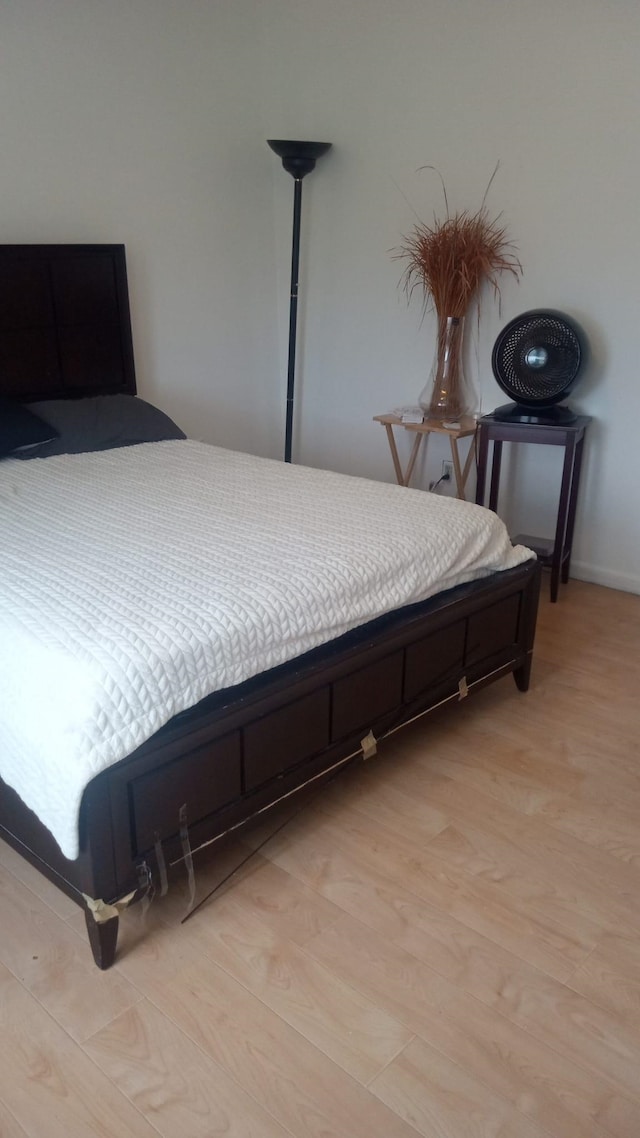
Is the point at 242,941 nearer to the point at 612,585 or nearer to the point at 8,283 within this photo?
the point at 612,585

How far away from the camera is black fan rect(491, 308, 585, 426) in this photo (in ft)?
10.2

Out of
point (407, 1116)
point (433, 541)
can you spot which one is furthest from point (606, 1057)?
point (433, 541)

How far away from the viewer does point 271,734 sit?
1773mm

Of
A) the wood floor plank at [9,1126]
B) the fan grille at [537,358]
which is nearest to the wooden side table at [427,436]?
the fan grille at [537,358]

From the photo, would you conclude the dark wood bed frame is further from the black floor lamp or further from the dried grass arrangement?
the black floor lamp

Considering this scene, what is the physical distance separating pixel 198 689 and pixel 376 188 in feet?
9.55

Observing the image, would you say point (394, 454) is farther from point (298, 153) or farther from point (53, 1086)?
point (53, 1086)

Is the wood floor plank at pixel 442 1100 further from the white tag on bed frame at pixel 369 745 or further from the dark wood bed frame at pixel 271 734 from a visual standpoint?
the white tag on bed frame at pixel 369 745

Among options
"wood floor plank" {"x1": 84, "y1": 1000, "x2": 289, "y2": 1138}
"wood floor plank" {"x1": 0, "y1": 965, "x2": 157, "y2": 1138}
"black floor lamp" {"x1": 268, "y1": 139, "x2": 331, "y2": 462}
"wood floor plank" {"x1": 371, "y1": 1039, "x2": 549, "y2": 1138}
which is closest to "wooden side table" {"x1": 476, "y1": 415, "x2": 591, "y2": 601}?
"black floor lamp" {"x1": 268, "y1": 139, "x2": 331, "y2": 462}

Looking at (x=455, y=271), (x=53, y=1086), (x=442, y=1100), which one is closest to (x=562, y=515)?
(x=455, y=271)

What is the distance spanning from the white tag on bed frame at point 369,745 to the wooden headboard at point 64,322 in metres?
2.09

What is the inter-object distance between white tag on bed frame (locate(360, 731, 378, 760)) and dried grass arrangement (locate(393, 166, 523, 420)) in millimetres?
1862

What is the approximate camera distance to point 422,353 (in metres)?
3.79

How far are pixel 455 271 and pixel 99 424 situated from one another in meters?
1.53
